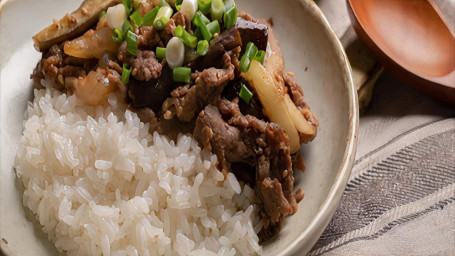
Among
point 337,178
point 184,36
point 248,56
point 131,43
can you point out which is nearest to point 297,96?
point 248,56

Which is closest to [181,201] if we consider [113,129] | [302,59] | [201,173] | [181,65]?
[201,173]

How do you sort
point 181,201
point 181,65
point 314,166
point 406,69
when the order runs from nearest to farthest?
point 181,201, point 181,65, point 314,166, point 406,69

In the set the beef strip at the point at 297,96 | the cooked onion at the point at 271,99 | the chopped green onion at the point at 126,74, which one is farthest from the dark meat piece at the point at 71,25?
the beef strip at the point at 297,96

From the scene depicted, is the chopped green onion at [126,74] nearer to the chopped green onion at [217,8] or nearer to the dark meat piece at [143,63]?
the dark meat piece at [143,63]

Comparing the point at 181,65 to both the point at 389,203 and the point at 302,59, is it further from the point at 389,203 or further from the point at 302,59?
the point at 389,203

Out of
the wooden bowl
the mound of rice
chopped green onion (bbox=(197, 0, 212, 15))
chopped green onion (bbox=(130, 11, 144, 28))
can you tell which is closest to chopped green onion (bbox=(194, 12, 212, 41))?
chopped green onion (bbox=(197, 0, 212, 15))

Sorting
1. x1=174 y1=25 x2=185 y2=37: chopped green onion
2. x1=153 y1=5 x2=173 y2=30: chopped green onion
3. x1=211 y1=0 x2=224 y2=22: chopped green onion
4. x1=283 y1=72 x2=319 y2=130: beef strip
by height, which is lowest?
x1=283 y1=72 x2=319 y2=130: beef strip

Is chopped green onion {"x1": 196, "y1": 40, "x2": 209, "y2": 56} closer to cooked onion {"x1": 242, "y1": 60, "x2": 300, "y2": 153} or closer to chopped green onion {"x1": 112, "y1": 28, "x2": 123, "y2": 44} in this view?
cooked onion {"x1": 242, "y1": 60, "x2": 300, "y2": 153}
